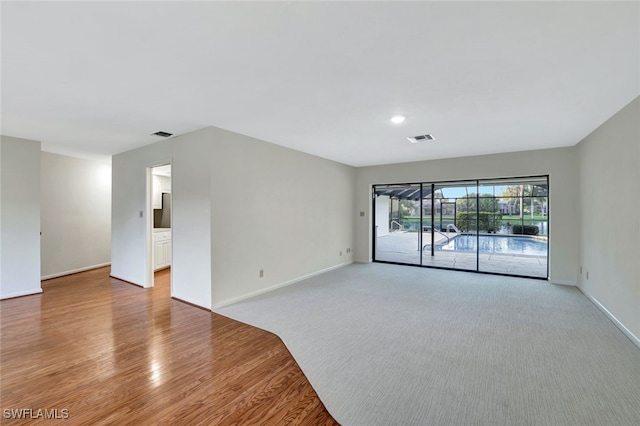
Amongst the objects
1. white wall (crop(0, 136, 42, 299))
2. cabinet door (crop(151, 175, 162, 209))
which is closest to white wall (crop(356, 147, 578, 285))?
cabinet door (crop(151, 175, 162, 209))

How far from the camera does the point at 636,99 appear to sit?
2.85 meters

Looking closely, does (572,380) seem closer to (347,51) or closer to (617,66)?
(617,66)

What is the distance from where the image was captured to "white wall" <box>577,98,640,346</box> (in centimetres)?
292

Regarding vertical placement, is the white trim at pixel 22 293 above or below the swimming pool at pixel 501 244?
below

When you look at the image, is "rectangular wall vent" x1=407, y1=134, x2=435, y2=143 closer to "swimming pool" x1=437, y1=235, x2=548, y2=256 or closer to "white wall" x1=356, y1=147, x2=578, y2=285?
"white wall" x1=356, y1=147, x2=578, y2=285

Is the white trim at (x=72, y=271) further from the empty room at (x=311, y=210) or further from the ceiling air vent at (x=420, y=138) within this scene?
the ceiling air vent at (x=420, y=138)

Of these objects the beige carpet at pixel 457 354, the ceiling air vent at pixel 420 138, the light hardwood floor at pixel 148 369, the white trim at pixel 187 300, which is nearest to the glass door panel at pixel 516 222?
the beige carpet at pixel 457 354

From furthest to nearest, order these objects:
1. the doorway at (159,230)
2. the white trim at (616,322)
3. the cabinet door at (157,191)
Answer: the cabinet door at (157,191) < the doorway at (159,230) < the white trim at (616,322)

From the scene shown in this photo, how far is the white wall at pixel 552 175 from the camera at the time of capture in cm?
504

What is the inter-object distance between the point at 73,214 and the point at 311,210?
5276 millimetres

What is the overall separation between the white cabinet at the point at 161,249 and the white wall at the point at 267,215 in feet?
10.0

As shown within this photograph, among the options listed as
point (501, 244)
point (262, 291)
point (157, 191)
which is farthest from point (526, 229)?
point (157, 191)

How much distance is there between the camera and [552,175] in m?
5.20

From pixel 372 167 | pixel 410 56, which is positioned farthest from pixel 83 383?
pixel 372 167
